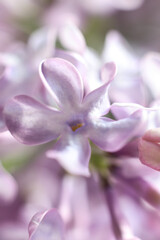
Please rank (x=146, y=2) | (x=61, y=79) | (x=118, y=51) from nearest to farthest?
(x=61, y=79), (x=118, y=51), (x=146, y=2)

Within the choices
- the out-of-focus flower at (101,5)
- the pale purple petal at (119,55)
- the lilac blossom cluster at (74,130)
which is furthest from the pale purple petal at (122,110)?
the out-of-focus flower at (101,5)

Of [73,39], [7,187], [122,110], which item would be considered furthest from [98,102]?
[7,187]

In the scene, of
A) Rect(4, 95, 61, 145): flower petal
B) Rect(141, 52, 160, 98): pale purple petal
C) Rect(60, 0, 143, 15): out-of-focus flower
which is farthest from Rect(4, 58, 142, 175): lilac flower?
Rect(60, 0, 143, 15): out-of-focus flower

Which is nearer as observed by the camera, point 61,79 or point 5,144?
point 61,79

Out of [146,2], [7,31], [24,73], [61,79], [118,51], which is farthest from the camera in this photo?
[146,2]

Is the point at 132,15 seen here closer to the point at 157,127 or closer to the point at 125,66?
the point at 125,66

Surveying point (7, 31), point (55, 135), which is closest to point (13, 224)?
point (55, 135)

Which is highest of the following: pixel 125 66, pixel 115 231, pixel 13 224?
pixel 125 66

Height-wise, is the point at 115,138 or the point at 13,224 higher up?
the point at 115,138
